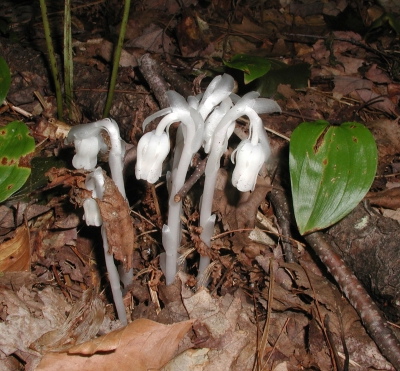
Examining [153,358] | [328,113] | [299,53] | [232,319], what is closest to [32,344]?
[153,358]

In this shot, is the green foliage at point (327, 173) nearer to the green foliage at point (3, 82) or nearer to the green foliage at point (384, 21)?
the green foliage at point (3, 82)

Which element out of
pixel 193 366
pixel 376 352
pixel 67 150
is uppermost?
pixel 67 150

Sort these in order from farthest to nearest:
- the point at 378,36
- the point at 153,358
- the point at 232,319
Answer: the point at 378,36 → the point at 232,319 → the point at 153,358

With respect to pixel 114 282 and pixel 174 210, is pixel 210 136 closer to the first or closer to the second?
pixel 174 210

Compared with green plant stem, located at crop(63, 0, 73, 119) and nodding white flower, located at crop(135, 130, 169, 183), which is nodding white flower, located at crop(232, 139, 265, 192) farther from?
green plant stem, located at crop(63, 0, 73, 119)

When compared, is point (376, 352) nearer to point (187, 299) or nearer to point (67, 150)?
point (187, 299)
